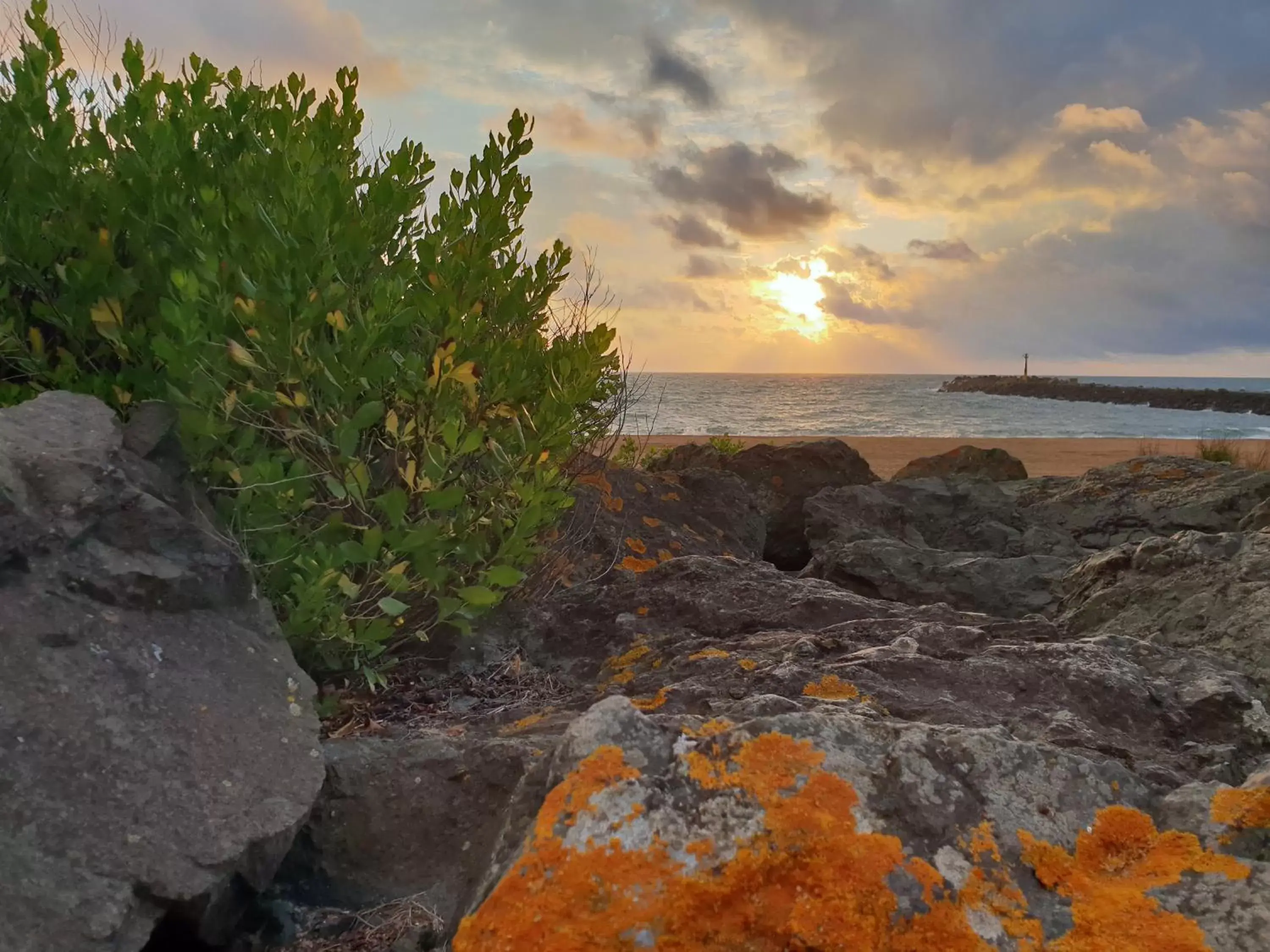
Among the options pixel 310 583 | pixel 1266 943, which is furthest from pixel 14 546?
pixel 1266 943

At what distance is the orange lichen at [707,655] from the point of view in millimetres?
3371

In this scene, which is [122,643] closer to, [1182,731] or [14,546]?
[14,546]

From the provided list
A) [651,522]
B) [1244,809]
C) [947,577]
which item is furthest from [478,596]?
[947,577]

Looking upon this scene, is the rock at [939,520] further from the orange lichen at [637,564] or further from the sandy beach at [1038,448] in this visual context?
the sandy beach at [1038,448]

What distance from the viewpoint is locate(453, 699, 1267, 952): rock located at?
5.50 feet

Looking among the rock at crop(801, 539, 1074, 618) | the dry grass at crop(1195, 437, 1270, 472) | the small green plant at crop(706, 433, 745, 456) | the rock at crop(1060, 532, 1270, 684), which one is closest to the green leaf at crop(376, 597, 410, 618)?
the rock at crop(1060, 532, 1270, 684)

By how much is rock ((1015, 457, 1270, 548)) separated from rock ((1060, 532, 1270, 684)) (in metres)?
3.10

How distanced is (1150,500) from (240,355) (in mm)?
8423

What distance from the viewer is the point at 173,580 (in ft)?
8.99

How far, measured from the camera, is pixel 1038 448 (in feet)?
93.8

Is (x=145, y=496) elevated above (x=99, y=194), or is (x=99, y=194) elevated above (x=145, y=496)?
(x=99, y=194)

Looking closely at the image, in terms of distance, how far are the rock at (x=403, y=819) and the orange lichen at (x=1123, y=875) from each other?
4.38 ft

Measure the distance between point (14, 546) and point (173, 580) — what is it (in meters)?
0.42

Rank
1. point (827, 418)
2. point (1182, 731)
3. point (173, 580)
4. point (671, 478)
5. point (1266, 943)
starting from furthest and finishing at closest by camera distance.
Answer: point (827, 418), point (671, 478), point (1182, 731), point (173, 580), point (1266, 943)
